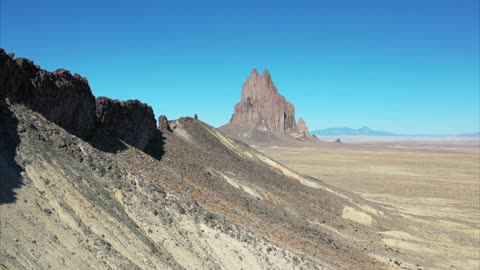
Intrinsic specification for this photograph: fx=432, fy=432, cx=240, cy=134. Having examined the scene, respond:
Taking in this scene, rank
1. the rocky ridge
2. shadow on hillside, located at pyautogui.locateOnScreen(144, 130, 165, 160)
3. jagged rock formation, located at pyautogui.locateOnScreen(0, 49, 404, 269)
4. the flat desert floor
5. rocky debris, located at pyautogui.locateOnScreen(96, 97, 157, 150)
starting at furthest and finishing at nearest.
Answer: shadow on hillside, located at pyautogui.locateOnScreen(144, 130, 165, 160) → the flat desert floor → rocky debris, located at pyautogui.locateOnScreen(96, 97, 157, 150) → the rocky ridge → jagged rock formation, located at pyautogui.locateOnScreen(0, 49, 404, 269)

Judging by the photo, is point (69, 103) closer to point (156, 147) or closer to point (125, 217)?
point (125, 217)

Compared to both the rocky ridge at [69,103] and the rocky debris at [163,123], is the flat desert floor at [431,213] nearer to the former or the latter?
the rocky ridge at [69,103]

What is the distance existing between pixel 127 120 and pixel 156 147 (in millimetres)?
3297

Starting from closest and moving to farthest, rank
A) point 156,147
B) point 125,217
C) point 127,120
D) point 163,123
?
point 125,217
point 127,120
point 156,147
point 163,123

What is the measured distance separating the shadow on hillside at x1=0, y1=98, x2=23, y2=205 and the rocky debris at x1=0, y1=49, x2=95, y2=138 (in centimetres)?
126

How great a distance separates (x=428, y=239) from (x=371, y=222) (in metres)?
3.76

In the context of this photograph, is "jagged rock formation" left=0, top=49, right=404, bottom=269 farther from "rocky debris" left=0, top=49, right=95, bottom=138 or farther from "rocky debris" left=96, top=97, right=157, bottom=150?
"rocky debris" left=0, top=49, right=95, bottom=138

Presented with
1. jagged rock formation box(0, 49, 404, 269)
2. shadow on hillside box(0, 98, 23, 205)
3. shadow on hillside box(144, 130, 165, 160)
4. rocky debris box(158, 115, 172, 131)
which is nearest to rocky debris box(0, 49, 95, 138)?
jagged rock formation box(0, 49, 404, 269)

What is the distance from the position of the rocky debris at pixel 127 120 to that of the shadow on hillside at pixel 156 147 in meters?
0.29

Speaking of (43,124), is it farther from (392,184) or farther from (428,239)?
(392,184)

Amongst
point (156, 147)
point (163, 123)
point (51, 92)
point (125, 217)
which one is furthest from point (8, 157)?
point (163, 123)

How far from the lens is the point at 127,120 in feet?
79.2

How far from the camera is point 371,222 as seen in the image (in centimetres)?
2869

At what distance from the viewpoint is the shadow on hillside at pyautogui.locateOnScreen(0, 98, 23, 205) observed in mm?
10602
